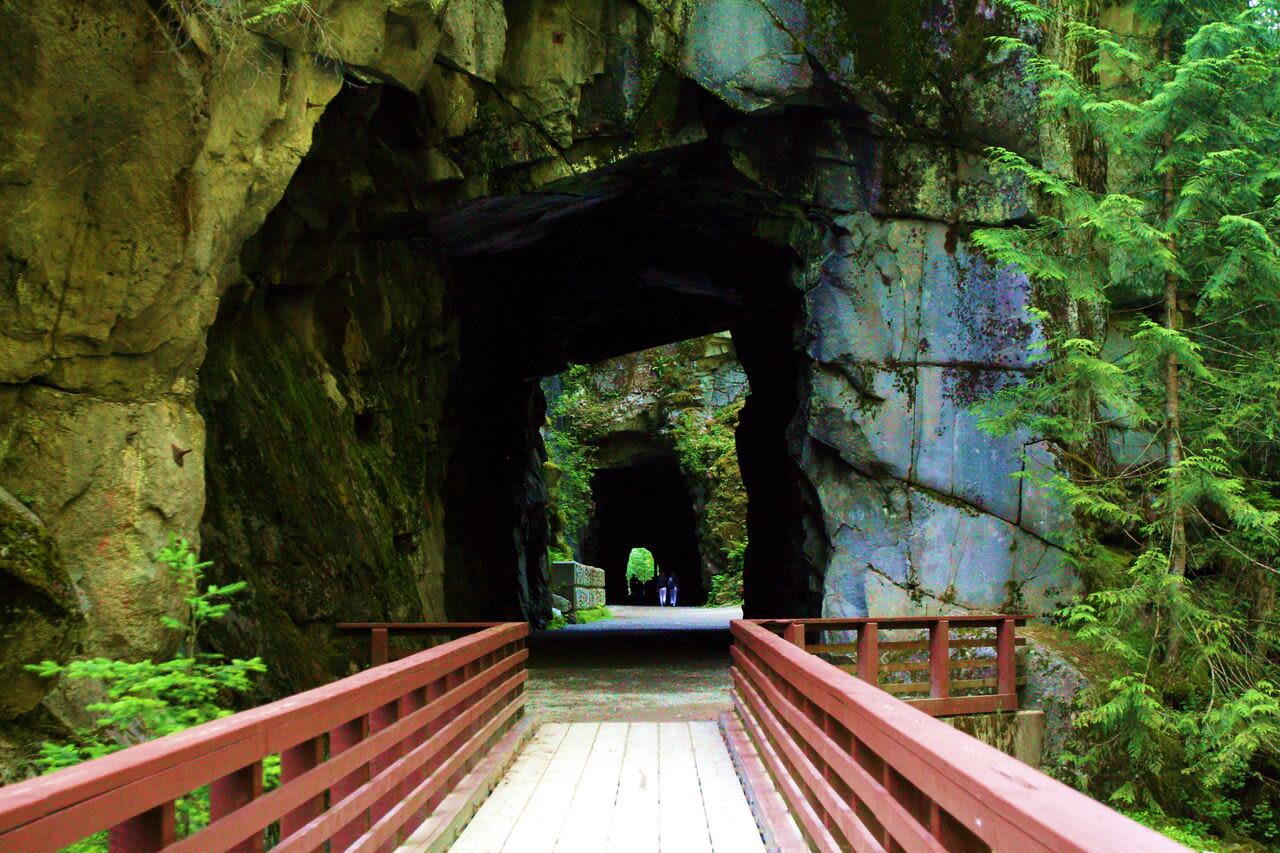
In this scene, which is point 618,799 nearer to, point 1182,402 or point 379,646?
point 379,646

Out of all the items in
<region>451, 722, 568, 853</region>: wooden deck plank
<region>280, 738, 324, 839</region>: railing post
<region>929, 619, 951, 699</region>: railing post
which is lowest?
<region>451, 722, 568, 853</region>: wooden deck plank

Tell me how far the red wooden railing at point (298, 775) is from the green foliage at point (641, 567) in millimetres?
54523

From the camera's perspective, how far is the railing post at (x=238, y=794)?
2881mm

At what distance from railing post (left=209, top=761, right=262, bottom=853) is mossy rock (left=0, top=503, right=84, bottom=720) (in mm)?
3216

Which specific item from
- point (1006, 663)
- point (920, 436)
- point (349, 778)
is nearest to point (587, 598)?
point (920, 436)

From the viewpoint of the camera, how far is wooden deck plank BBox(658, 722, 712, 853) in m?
5.30

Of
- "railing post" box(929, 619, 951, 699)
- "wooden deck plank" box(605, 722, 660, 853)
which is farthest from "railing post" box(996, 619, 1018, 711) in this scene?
"wooden deck plank" box(605, 722, 660, 853)

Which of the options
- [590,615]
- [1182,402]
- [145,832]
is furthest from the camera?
[590,615]

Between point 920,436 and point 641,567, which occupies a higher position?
point 920,436

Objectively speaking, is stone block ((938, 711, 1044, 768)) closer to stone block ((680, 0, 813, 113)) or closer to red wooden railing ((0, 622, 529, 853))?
red wooden railing ((0, 622, 529, 853))

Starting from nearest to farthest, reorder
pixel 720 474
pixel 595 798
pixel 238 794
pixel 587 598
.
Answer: pixel 238 794 < pixel 595 798 < pixel 587 598 < pixel 720 474

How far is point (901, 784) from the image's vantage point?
3336 millimetres

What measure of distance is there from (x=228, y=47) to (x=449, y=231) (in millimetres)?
7612

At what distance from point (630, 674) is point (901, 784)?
11453mm
